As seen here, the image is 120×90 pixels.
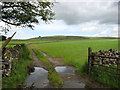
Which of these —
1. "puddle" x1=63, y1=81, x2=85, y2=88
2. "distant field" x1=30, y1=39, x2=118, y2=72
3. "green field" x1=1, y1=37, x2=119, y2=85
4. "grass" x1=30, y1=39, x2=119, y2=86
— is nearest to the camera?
"puddle" x1=63, y1=81, x2=85, y2=88

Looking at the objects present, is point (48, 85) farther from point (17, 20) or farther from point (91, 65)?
point (17, 20)

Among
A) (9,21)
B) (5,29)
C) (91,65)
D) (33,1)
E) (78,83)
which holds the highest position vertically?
(33,1)

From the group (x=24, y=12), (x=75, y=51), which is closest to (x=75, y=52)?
→ (x=75, y=51)

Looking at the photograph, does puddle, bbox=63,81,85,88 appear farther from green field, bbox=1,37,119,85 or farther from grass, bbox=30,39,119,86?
green field, bbox=1,37,119,85

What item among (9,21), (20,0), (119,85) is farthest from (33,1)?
(119,85)

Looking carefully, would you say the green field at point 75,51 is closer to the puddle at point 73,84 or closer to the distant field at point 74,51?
the distant field at point 74,51

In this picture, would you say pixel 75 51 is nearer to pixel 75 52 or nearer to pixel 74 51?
pixel 74 51

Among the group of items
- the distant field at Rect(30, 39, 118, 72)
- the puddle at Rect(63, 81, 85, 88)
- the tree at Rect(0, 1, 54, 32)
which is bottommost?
the distant field at Rect(30, 39, 118, 72)

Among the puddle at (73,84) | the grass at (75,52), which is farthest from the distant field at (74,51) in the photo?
the puddle at (73,84)

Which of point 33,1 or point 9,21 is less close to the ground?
point 33,1

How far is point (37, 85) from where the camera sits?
823 centimetres

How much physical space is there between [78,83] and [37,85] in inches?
114

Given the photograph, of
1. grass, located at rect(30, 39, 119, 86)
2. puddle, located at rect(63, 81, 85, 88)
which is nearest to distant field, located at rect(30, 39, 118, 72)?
grass, located at rect(30, 39, 119, 86)

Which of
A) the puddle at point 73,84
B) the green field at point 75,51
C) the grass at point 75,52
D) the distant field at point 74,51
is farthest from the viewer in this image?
the distant field at point 74,51
